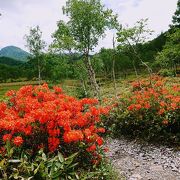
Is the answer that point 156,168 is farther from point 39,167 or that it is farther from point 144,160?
point 39,167

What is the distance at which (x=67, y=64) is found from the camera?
165ft

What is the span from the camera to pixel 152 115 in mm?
14273

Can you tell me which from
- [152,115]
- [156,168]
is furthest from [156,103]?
[156,168]

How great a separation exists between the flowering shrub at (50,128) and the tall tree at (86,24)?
29.0 m

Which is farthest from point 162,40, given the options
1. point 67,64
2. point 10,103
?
point 10,103

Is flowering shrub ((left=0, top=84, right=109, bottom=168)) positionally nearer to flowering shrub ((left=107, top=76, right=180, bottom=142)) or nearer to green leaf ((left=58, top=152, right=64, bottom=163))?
green leaf ((left=58, top=152, right=64, bottom=163))

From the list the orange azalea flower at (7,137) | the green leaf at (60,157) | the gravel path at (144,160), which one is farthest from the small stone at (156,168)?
the orange azalea flower at (7,137)

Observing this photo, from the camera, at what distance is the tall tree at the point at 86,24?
39031 mm

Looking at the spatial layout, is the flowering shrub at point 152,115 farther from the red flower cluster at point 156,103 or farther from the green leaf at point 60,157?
the green leaf at point 60,157

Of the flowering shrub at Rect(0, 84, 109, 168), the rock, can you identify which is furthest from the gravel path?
the flowering shrub at Rect(0, 84, 109, 168)

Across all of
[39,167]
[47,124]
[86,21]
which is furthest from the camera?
[86,21]

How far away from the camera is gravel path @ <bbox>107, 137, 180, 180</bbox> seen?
417 inches

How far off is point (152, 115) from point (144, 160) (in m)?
2.75

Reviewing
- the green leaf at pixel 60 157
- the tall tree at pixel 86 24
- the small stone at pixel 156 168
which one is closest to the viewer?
the green leaf at pixel 60 157
